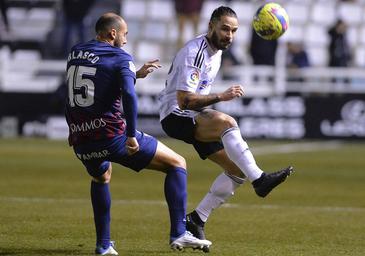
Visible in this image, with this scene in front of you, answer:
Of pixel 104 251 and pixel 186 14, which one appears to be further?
pixel 186 14

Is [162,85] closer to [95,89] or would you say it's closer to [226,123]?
[226,123]

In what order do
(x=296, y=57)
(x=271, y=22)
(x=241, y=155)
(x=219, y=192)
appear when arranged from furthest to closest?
(x=296, y=57), (x=271, y=22), (x=219, y=192), (x=241, y=155)

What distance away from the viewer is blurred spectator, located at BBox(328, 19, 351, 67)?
92.1 ft

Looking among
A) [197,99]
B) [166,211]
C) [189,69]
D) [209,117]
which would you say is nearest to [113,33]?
[189,69]

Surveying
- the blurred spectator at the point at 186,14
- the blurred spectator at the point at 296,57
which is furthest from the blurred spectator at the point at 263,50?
the blurred spectator at the point at 186,14

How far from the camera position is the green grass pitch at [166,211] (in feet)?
30.6

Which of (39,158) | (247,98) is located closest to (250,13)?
(247,98)

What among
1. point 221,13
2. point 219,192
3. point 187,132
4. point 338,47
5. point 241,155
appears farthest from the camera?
point 338,47

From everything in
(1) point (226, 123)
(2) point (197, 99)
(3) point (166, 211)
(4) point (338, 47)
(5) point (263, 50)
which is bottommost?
(5) point (263, 50)

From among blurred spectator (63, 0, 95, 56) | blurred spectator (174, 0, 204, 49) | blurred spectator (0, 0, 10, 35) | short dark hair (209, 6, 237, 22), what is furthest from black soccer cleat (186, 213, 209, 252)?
blurred spectator (0, 0, 10, 35)

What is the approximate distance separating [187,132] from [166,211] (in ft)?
10.6

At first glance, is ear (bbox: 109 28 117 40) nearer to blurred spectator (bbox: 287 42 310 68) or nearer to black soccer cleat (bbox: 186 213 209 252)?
black soccer cleat (bbox: 186 213 209 252)

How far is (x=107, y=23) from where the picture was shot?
8.47 m

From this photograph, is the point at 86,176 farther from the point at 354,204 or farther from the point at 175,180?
the point at 175,180
